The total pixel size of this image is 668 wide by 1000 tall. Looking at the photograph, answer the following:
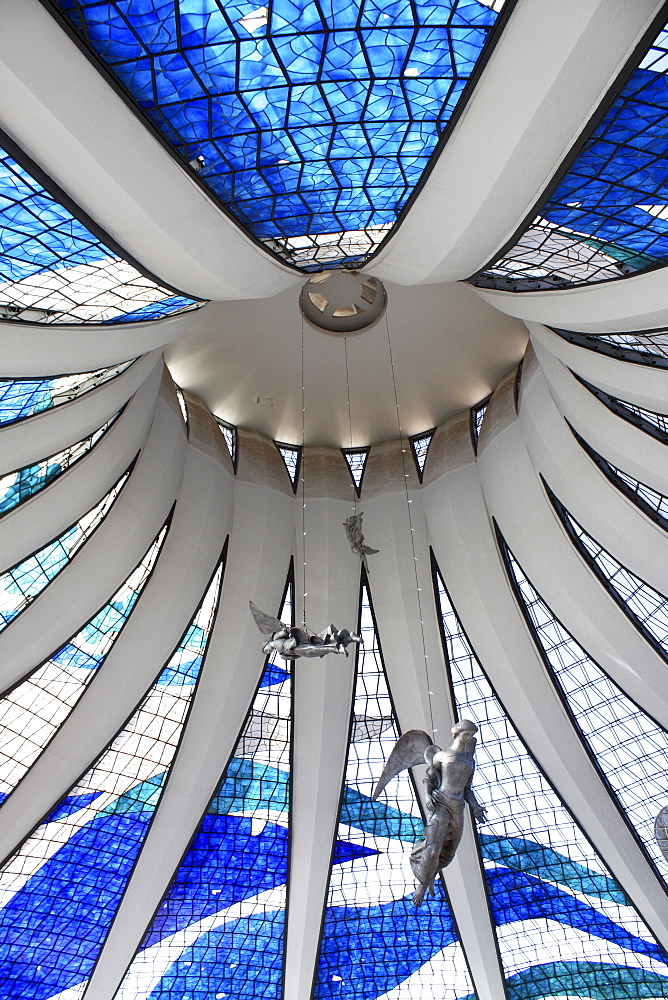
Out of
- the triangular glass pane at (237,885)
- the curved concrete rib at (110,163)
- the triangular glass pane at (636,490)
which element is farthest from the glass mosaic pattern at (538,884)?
the curved concrete rib at (110,163)

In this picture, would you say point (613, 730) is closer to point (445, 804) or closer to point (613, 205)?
point (445, 804)

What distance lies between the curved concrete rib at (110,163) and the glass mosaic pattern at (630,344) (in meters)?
6.20

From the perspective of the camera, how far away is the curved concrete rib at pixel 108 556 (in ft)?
55.5

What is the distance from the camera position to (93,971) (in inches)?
759

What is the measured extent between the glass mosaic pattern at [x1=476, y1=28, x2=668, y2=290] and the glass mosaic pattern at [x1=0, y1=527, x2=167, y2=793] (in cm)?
1099

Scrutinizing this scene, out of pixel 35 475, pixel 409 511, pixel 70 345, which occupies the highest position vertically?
pixel 409 511

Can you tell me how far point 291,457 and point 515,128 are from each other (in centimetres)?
1471

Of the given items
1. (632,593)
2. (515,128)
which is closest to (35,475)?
(515,128)

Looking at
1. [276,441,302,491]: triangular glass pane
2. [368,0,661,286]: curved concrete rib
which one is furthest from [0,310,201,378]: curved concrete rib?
[276,441,302,491]: triangular glass pane

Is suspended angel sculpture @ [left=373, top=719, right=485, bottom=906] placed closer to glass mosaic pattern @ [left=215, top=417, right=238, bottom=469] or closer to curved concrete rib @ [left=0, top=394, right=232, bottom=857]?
curved concrete rib @ [left=0, top=394, right=232, bottom=857]

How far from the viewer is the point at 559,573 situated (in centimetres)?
1883

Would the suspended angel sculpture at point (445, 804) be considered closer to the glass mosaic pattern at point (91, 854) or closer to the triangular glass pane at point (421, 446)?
the glass mosaic pattern at point (91, 854)

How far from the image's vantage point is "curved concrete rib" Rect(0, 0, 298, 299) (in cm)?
845

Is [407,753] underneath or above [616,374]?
underneath
